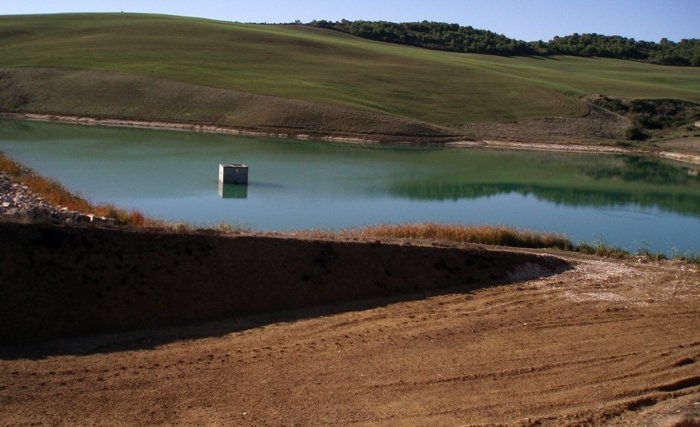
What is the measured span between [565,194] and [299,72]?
137 ft

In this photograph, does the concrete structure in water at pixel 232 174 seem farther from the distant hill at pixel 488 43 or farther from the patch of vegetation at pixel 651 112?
the distant hill at pixel 488 43

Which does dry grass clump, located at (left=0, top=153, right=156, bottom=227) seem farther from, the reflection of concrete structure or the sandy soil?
the reflection of concrete structure

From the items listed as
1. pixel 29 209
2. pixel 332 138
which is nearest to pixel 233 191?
pixel 29 209

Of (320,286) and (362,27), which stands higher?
(362,27)

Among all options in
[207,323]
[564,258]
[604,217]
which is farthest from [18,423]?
A: [604,217]

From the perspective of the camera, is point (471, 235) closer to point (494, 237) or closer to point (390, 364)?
point (494, 237)

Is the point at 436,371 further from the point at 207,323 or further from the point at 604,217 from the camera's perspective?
the point at 604,217

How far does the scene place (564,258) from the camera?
2039 centimetres

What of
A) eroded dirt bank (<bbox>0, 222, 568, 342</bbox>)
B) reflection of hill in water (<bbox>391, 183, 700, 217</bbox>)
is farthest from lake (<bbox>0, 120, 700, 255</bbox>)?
eroded dirt bank (<bbox>0, 222, 568, 342</bbox>)

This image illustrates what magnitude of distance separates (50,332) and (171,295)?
2.29 metres

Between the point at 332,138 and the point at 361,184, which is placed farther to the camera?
the point at 332,138

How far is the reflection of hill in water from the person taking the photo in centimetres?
3744

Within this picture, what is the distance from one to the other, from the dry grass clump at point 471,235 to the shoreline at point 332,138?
35854 millimetres

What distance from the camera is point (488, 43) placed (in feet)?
424
